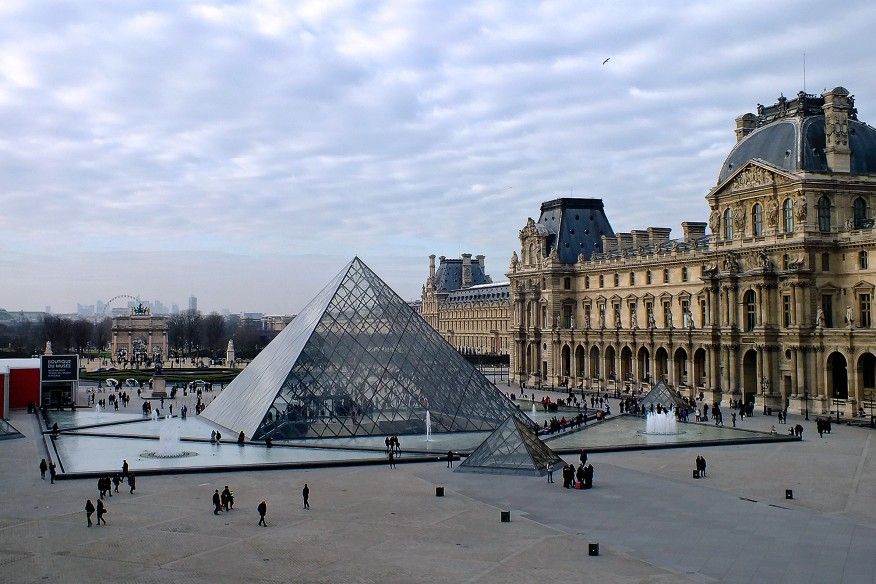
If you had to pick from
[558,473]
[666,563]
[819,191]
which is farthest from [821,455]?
[819,191]

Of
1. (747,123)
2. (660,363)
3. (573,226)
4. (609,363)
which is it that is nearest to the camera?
(747,123)

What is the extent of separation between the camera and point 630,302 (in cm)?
6391

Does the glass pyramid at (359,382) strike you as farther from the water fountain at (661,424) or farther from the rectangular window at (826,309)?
the rectangular window at (826,309)

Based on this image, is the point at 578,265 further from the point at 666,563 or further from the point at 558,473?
the point at 666,563

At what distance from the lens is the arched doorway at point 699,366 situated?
56.4 meters

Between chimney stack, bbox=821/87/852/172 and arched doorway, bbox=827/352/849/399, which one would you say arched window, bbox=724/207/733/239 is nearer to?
chimney stack, bbox=821/87/852/172

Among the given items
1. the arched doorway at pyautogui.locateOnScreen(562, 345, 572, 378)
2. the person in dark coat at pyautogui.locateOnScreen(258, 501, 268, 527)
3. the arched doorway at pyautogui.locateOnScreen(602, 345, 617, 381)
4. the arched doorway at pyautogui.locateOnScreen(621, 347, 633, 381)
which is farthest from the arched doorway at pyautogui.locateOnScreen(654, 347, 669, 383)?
the person in dark coat at pyautogui.locateOnScreen(258, 501, 268, 527)

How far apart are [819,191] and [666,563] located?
36.4m

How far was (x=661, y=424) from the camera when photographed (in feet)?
124

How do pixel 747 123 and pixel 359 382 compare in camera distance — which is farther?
pixel 747 123

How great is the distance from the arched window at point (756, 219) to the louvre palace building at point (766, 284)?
0.31 feet

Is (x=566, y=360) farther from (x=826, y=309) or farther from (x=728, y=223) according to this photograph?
(x=826, y=309)

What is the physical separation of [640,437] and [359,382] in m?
11.8

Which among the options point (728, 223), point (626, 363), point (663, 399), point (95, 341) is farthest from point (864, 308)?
point (95, 341)
